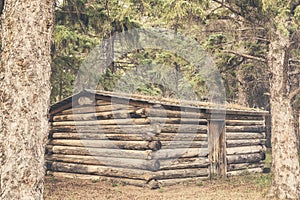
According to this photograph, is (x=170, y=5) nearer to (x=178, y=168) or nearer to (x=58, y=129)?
(x=178, y=168)

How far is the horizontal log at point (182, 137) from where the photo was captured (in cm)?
1385

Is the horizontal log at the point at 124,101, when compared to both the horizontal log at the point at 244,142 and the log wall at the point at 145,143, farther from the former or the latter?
the horizontal log at the point at 244,142

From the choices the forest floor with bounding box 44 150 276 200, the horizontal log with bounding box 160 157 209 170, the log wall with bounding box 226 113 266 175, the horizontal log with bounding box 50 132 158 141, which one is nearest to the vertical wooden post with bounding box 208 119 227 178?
the log wall with bounding box 226 113 266 175

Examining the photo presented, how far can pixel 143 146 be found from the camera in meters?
13.4

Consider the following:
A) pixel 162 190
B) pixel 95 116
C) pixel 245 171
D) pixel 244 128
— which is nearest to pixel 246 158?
pixel 245 171

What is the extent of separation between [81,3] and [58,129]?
5435 millimetres

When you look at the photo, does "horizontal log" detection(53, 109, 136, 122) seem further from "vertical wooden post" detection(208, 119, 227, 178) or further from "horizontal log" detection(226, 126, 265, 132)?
"horizontal log" detection(226, 126, 265, 132)

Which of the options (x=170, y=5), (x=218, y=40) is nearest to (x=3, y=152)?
(x=170, y=5)

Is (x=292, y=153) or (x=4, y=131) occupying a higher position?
(x=4, y=131)

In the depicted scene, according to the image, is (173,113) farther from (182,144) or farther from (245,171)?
(245,171)

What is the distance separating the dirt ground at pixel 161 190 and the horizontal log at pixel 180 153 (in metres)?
1.04

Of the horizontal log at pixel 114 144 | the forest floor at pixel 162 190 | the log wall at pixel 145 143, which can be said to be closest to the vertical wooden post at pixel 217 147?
the log wall at pixel 145 143

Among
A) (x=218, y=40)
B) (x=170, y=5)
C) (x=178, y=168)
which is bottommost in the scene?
(x=178, y=168)

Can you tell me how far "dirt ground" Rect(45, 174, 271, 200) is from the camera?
37.7 feet
